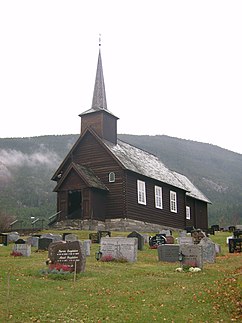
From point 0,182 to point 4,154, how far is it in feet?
44.8

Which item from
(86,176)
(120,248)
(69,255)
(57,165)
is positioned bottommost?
(69,255)

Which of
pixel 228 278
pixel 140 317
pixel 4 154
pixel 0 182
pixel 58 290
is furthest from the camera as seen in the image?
pixel 4 154

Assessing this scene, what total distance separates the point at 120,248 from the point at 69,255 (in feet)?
13.9

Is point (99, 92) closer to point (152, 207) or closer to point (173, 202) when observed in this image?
point (152, 207)

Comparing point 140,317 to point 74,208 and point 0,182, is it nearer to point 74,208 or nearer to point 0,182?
point 74,208

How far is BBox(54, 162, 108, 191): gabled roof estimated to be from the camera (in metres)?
36.5

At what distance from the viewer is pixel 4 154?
94188 mm

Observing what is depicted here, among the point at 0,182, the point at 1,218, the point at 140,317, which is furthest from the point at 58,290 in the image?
the point at 0,182

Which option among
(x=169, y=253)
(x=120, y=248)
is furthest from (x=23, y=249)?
(x=169, y=253)

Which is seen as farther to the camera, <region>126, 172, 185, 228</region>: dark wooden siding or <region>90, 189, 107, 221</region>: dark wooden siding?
<region>126, 172, 185, 228</region>: dark wooden siding

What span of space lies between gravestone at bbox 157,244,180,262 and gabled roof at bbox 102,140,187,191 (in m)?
17.2

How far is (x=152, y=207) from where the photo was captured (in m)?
40.9

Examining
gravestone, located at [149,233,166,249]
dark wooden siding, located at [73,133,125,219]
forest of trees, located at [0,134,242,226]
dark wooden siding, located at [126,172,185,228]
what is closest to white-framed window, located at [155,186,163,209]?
dark wooden siding, located at [126,172,185,228]

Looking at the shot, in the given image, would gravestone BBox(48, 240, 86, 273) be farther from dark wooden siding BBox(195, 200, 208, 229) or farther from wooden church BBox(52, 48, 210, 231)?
dark wooden siding BBox(195, 200, 208, 229)
